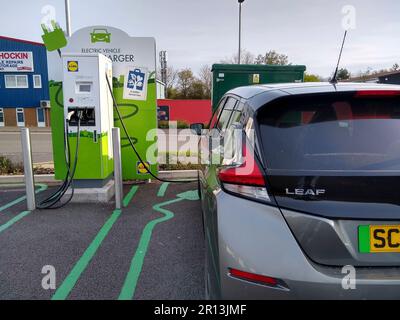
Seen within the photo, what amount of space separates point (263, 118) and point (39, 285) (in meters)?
2.51

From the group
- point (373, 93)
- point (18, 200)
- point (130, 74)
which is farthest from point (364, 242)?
point (18, 200)

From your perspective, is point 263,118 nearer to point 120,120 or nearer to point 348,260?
point 348,260

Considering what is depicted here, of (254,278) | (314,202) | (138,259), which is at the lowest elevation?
(138,259)

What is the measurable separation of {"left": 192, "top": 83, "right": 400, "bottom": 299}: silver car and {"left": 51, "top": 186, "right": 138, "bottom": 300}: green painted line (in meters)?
1.66

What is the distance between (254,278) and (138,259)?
201 centimetres

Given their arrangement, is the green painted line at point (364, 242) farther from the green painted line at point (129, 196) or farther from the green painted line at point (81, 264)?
the green painted line at point (129, 196)

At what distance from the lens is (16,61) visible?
2514 centimetres

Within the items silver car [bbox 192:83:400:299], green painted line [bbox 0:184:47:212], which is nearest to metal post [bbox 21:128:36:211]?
green painted line [bbox 0:184:47:212]

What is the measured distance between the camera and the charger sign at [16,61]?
82.1ft

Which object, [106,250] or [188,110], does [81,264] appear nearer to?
[106,250]

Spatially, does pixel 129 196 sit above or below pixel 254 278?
below

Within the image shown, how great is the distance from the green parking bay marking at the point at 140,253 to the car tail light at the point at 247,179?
5.07ft

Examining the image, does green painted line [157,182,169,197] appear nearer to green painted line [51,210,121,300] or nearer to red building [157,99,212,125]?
green painted line [51,210,121,300]
